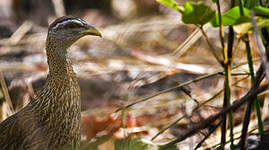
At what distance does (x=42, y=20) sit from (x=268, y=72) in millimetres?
5615

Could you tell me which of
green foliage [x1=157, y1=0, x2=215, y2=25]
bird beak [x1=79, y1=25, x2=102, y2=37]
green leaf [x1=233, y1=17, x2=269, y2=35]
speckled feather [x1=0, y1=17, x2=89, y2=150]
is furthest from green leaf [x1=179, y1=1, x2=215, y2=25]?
speckled feather [x1=0, y1=17, x2=89, y2=150]

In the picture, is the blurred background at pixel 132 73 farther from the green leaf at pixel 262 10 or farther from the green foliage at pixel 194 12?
the green leaf at pixel 262 10

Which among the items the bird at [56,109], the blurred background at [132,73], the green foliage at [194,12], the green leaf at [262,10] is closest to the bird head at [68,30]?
the bird at [56,109]

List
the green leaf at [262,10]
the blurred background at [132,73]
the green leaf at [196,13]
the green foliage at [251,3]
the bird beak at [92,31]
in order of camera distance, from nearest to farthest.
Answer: the green leaf at [262,10]
the green leaf at [196,13]
the green foliage at [251,3]
the bird beak at [92,31]
the blurred background at [132,73]

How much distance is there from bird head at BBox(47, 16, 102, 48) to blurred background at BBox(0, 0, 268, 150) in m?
0.49

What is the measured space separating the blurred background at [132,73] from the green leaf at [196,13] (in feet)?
2.47

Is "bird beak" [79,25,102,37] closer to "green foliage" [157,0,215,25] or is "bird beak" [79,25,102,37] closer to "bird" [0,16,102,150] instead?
"bird" [0,16,102,150]

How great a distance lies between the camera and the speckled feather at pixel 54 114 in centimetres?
264

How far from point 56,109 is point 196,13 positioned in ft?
3.43

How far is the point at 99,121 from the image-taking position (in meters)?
3.51

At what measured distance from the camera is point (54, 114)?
2658mm

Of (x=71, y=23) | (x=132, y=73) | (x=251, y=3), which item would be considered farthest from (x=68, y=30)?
(x=132, y=73)

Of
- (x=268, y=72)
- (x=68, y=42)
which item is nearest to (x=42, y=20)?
(x=68, y=42)

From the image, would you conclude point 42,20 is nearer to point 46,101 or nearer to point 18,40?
point 18,40
